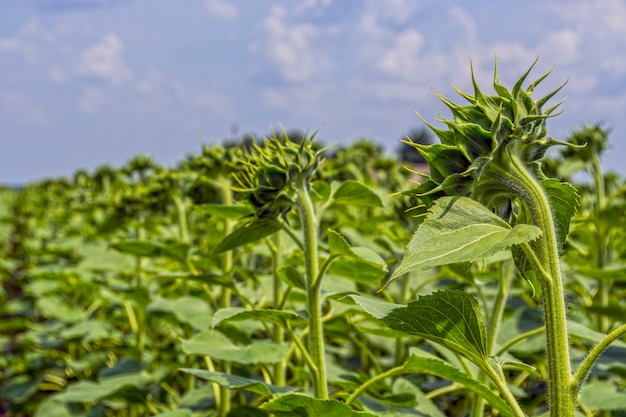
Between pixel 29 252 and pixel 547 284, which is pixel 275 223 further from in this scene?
pixel 29 252

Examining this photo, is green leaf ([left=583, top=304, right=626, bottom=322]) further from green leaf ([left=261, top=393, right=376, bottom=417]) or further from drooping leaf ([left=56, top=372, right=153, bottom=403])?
drooping leaf ([left=56, top=372, right=153, bottom=403])

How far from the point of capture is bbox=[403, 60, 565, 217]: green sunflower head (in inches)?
40.4

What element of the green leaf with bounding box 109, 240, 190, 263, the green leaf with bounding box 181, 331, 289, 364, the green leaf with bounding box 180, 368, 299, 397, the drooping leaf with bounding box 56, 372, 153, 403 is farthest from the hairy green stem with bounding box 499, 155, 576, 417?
the drooping leaf with bounding box 56, 372, 153, 403

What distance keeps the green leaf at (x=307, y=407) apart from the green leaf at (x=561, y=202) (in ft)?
1.33

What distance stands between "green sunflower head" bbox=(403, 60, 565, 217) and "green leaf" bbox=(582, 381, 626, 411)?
28.2 inches

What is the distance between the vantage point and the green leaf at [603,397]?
1.62 metres

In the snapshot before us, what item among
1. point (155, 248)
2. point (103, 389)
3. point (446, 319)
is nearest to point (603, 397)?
point (446, 319)

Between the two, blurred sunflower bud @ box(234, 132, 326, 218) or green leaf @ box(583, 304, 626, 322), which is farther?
green leaf @ box(583, 304, 626, 322)

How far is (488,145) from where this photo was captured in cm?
104

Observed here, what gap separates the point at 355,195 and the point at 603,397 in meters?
0.72

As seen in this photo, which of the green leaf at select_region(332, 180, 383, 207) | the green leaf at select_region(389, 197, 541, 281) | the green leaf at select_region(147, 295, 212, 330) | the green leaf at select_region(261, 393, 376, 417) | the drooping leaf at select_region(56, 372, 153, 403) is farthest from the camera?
the drooping leaf at select_region(56, 372, 153, 403)

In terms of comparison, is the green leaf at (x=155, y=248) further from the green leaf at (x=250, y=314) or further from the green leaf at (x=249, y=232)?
the green leaf at (x=250, y=314)

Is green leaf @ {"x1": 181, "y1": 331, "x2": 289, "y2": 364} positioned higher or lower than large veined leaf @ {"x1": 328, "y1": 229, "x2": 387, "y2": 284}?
lower

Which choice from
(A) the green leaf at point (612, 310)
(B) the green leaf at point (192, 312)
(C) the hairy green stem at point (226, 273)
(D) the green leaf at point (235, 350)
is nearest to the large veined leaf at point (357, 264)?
(D) the green leaf at point (235, 350)
